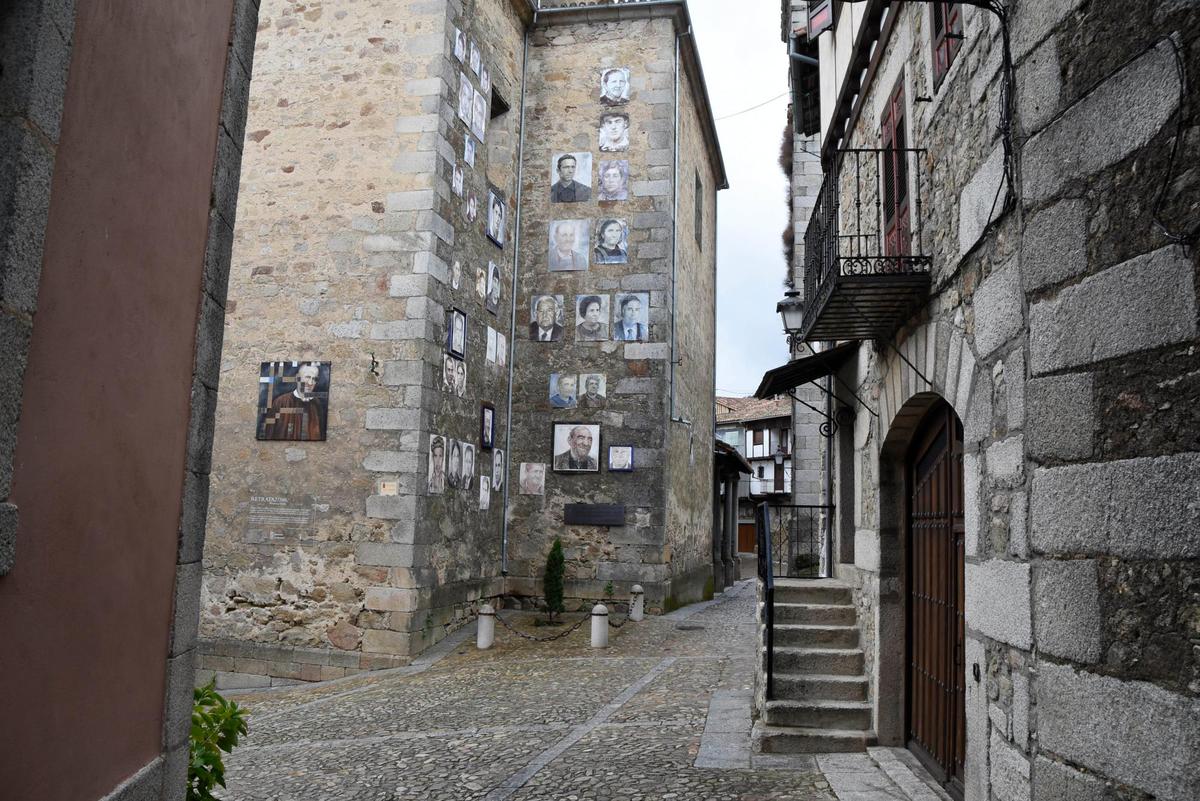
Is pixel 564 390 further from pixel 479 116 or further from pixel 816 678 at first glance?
pixel 816 678

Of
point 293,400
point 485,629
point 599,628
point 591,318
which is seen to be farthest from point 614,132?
point 485,629

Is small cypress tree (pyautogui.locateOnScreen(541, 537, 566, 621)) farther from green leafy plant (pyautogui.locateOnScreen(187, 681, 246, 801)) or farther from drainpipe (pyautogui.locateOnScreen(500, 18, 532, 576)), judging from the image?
green leafy plant (pyautogui.locateOnScreen(187, 681, 246, 801))

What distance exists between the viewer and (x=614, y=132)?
13281mm

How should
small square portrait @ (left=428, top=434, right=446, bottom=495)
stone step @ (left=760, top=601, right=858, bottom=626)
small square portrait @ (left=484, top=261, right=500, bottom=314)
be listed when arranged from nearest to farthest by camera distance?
stone step @ (left=760, top=601, right=858, bottom=626) → small square portrait @ (left=428, top=434, right=446, bottom=495) → small square portrait @ (left=484, top=261, right=500, bottom=314)

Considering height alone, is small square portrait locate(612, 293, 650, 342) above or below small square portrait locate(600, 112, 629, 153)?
below

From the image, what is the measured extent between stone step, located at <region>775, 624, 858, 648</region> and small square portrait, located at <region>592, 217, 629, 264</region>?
745 centimetres

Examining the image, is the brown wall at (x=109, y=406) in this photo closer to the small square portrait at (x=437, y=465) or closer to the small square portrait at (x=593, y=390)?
the small square portrait at (x=437, y=465)

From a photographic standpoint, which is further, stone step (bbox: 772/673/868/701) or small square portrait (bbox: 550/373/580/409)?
small square portrait (bbox: 550/373/580/409)

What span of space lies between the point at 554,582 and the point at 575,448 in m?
1.92

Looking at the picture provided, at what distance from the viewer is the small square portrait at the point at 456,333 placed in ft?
34.2

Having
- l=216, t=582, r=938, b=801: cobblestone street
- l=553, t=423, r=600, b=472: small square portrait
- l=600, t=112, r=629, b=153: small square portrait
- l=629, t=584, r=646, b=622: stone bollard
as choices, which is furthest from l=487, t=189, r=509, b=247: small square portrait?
l=216, t=582, r=938, b=801: cobblestone street

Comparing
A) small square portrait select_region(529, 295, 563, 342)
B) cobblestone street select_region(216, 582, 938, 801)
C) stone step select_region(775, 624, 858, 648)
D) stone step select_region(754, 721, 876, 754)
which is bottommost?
cobblestone street select_region(216, 582, 938, 801)

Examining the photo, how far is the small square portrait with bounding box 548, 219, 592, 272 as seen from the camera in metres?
13.0

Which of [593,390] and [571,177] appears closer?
[593,390]
